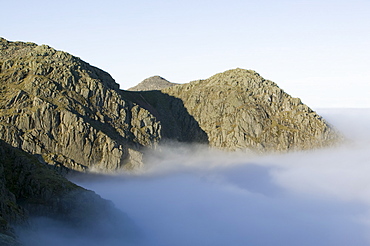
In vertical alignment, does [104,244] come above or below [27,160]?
below

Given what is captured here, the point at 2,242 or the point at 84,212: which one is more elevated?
the point at 84,212

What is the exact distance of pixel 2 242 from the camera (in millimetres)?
109312

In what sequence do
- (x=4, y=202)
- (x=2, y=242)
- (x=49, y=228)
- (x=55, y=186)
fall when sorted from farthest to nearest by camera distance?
(x=55, y=186)
(x=49, y=228)
(x=4, y=202)
(x=2, y=242)

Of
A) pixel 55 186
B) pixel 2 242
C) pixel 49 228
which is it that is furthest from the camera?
pixel 55 186

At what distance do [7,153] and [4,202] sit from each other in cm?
4760

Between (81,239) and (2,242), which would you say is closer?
(2,242)

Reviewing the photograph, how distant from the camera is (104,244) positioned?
184 m

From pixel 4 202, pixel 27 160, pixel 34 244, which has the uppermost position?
pixel 27 160

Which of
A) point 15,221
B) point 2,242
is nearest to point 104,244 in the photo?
point 15,221

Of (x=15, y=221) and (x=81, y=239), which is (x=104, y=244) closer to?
(x=81, y=239)

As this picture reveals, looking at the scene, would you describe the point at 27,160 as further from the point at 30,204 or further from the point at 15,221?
the point at 15,221

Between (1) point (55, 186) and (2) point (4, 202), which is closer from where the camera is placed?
(2) point (4, 202)

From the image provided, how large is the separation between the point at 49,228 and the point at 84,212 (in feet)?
59.2

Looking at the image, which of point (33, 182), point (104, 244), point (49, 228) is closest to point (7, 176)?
point (33, 182)
